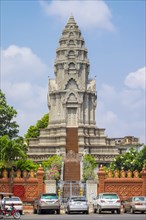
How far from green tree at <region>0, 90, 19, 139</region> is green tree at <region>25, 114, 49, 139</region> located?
1619 inches

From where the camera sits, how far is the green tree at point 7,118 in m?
69.7

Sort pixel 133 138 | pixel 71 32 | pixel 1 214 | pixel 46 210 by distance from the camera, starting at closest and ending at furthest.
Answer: pixel 1 214
pixel 46 210
pixel 71 32
pixel 133 138

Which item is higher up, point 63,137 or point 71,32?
point 71,32

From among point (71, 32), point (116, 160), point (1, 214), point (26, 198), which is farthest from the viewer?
point (71, 32)

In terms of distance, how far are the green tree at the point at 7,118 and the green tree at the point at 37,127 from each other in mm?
41113

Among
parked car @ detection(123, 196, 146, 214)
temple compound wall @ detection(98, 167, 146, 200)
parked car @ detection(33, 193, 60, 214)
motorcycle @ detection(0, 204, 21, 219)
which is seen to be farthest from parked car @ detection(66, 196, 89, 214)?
temple compound wall @ detection(98, 167, 146, 200)

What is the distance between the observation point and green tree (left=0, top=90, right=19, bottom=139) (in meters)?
69.7

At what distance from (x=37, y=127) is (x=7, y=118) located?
4502 cm

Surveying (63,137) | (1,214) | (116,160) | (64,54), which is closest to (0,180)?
(1,214)

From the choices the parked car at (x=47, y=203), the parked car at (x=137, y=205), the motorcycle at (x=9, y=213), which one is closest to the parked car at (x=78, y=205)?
the parked car at (x=47, y=203)

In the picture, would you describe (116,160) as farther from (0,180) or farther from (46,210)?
(46,210)

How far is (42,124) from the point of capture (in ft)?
381

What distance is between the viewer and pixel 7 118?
234ft

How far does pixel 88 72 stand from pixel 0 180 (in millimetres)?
56737
